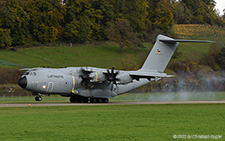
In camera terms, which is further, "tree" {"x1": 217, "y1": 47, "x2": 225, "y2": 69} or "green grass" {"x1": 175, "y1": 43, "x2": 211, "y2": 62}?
"green grass" {"x1": 175, "y1": 43, "x2": 211, "y2": 62}

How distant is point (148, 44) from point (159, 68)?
240 ft

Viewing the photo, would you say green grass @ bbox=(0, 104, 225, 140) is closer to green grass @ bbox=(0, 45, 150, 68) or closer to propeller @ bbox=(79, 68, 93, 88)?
propeller @ bbox=(79, 68, 93, 88)

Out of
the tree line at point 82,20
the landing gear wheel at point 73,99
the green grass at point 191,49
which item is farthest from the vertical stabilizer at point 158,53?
the tree line at point 82,20

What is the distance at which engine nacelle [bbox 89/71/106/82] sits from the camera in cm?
4584

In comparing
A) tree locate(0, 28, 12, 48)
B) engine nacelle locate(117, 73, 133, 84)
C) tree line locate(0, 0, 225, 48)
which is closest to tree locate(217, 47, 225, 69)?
engine nacelle locate(117, 73, 133, 84)

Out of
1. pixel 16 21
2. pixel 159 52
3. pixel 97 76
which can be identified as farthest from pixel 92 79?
pixel 16 21

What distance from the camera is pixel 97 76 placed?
46.1 m

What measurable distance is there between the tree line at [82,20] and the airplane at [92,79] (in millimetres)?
69807

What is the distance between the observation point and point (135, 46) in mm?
118938

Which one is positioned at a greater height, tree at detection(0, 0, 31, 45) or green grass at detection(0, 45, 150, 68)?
tree at detection(0, 0, 31, 45)

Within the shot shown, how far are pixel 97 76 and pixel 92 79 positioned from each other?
0.68 m

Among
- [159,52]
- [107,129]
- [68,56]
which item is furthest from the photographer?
[68,56]

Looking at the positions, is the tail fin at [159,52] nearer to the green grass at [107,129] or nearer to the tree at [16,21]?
the green grass at [107,129]

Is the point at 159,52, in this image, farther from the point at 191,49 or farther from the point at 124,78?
the point at 191,49
